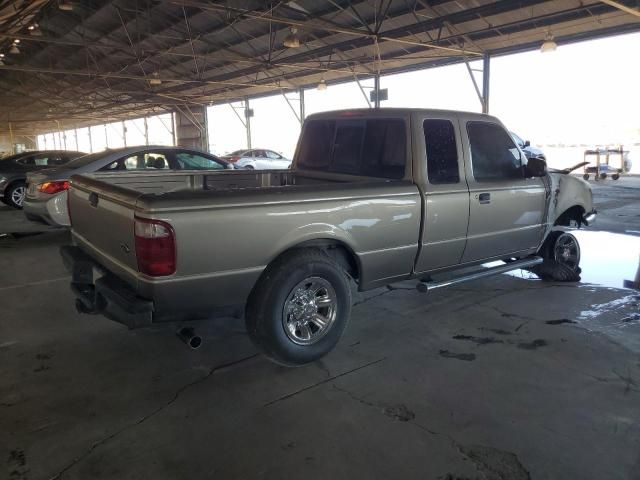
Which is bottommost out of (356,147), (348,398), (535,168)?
(348,398)

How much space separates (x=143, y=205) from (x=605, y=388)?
3.24m

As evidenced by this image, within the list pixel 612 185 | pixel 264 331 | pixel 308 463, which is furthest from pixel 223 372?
pixel 612 185

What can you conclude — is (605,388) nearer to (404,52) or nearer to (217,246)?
(217,246)

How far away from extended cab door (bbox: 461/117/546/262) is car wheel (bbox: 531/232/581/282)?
2.20 ft

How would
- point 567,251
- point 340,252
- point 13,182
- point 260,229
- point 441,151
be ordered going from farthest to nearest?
point 13,182 → point 567,251 → point 441,151 → point 340,252 → point 260,229

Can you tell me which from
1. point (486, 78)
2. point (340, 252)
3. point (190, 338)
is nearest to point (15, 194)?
point (190, 338)

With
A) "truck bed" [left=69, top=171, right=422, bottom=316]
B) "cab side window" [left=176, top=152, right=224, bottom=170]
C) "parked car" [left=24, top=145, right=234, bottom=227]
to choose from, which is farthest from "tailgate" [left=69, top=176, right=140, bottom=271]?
"cab side window" [left=176, top=152, right=224, bottom=170]

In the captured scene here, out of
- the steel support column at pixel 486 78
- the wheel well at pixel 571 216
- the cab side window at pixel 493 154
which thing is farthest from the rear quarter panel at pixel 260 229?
the steel support column at pixel 486 78

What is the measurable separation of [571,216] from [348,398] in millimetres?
4217

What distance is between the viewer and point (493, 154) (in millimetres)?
4723

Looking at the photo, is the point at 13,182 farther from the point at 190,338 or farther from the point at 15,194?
the point at 190,338

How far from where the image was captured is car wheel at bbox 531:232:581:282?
572cm

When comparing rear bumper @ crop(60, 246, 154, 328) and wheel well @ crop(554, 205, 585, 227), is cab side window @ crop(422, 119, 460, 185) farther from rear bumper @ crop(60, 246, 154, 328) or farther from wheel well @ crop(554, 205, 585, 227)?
rear bumper @ crop(60, 246, 154, 328)

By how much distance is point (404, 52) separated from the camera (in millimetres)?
18953
